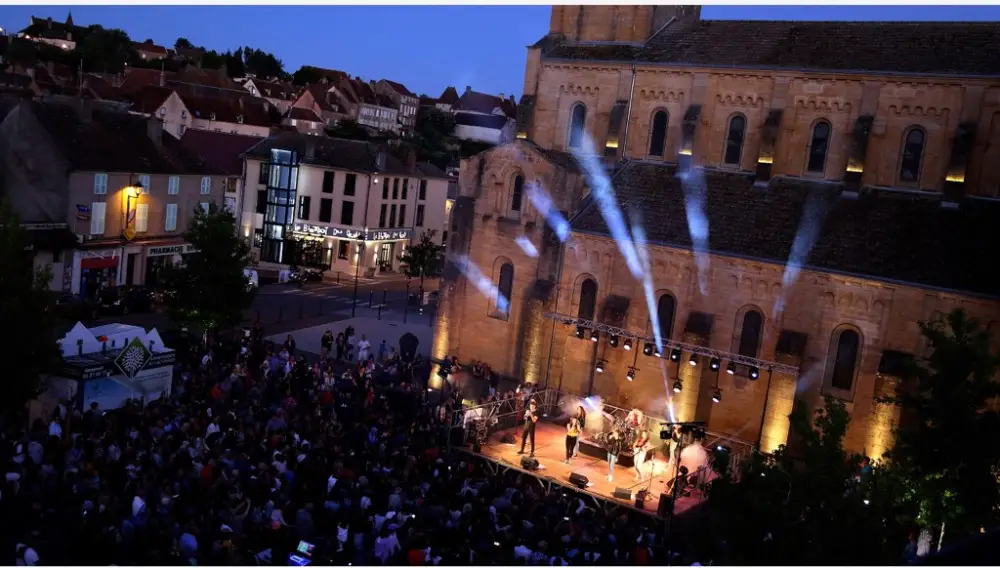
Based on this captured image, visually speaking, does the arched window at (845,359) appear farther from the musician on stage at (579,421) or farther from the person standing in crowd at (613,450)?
the musician on stage at (579,421)

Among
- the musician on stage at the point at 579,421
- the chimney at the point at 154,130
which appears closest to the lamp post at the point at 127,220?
the chimney at the point at 154,130

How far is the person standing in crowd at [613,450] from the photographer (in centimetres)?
2481

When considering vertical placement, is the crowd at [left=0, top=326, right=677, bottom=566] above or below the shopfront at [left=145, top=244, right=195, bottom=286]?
below

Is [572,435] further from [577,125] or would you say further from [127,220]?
[127,220]

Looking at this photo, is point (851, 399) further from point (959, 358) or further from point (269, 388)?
point (269, 388)

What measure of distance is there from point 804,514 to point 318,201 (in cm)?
4972

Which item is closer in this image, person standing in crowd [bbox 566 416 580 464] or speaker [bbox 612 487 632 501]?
speaker [bbox 612 487 632 501]

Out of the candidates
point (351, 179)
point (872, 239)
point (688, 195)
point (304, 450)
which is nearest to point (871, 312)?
point (872, 239)

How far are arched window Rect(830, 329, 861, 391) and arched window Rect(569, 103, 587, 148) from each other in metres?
12.7

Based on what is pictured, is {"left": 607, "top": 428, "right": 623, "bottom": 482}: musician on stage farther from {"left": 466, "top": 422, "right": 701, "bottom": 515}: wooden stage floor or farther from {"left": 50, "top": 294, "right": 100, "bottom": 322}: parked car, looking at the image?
{"left": 50, "top": 294, "right": 100, "bottom": 322}: parked car

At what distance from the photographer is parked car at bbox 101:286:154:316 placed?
1564 inches

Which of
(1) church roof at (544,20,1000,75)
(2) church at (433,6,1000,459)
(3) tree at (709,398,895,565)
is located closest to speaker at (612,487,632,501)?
(2) church at (433,6,1000,459)

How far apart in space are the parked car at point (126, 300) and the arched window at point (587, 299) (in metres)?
20.5

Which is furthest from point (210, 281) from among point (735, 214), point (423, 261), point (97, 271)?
point (423, 261)
